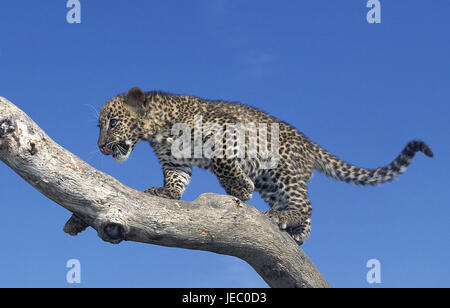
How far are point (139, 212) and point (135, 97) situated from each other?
2.97m

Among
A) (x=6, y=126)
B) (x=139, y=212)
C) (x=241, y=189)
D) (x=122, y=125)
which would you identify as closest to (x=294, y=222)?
(x=241, y=189)

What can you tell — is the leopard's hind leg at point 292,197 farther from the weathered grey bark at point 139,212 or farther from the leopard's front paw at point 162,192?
the leopard's front paw at point 162,192

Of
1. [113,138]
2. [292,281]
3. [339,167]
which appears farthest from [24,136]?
[339,167]

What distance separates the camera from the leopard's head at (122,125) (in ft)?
34.5

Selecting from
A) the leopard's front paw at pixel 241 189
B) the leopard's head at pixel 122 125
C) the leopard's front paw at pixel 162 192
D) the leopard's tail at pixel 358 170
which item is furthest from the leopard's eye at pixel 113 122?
the leopard's tail at pixel 358 170

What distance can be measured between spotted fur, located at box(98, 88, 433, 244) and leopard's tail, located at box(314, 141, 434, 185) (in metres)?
0.61

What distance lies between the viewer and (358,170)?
12.1 m

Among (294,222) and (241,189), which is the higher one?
(241,189)

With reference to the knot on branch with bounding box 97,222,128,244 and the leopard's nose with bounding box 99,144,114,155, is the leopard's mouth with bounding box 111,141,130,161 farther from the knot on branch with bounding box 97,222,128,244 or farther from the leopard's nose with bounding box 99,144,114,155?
the knot on branch with bounding box 97,222,128,244

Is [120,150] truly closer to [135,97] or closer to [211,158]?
[135,97]

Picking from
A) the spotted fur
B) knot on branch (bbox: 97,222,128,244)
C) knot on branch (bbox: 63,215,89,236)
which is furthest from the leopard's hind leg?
knot on branch (bbox: 63,215,89,236)
